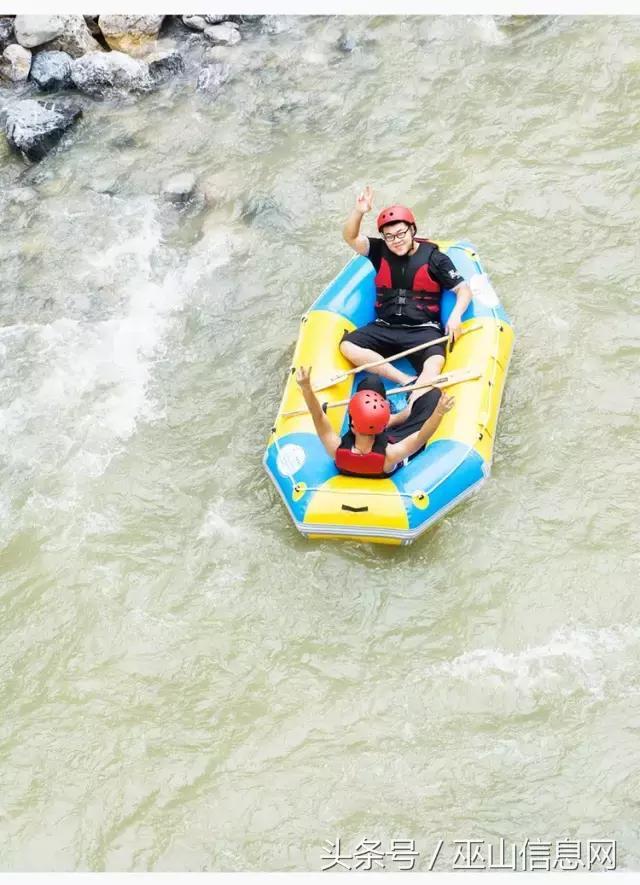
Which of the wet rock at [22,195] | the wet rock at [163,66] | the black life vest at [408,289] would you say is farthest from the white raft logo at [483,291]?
the wet rock at [163,66]

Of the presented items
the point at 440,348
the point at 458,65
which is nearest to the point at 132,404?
the point at 440,348

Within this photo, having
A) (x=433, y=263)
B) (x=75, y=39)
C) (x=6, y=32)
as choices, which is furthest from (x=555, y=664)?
(x=6, y=32)

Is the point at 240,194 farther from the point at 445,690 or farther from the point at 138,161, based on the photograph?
the point at 445,690

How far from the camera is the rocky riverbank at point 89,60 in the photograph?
9.44 m

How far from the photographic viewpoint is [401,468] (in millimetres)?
5977

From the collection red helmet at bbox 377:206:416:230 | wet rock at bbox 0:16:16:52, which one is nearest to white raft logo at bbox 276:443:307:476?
red helmet at bbox 377:206:416:230

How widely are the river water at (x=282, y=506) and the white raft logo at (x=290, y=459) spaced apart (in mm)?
503

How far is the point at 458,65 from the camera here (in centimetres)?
934

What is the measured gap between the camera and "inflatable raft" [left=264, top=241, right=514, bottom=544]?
5734mm

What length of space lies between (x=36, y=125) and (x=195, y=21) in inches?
85.3

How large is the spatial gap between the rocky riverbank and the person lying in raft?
494cm

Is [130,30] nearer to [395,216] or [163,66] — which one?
[163,66]

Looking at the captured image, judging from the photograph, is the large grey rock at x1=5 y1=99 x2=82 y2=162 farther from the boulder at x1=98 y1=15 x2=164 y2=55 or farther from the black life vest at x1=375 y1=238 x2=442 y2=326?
the black life vest at x1=375 y1=238 x2=442 y2=326

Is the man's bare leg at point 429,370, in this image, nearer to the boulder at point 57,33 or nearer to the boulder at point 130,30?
the boulder at point 130,30
